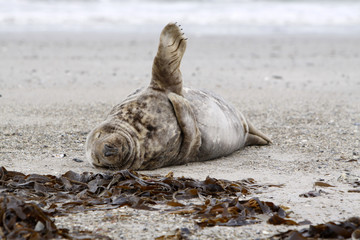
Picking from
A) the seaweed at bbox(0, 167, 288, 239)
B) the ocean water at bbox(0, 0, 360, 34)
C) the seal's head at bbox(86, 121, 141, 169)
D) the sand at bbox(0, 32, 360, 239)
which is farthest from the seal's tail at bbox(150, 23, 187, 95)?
the ocean water at bbox(0, 0, 360, 34)

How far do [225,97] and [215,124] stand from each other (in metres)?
4.16

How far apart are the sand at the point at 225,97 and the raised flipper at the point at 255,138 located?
0.29 feet

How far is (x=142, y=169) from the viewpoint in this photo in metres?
5.54

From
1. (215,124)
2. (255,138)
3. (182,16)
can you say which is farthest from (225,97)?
(182,16)

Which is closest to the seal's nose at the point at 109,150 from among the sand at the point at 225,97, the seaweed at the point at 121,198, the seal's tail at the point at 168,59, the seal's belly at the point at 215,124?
the seaweed at the point at 121,198

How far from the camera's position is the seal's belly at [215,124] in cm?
590

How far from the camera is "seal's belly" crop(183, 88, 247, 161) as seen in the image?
590 centimetres

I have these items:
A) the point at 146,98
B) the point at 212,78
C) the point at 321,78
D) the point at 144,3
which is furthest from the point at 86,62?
the point at 144,3

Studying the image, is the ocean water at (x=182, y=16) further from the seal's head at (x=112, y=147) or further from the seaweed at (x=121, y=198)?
the seaweed at (x=121, y=198)

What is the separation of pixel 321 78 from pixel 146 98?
293 inches

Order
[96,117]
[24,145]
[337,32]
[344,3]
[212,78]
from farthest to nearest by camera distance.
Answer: [344,3] → [337,32] → [212,78] → [96,117] → [24,145]

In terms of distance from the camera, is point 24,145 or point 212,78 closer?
point 24,145

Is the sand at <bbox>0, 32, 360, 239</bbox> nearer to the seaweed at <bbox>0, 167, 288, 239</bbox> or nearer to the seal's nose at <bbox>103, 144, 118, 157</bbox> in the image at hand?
the seaweed at <bbox>0, 167, 288, 239</bbox>

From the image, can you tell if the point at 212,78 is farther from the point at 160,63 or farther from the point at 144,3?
the point at 144,3
